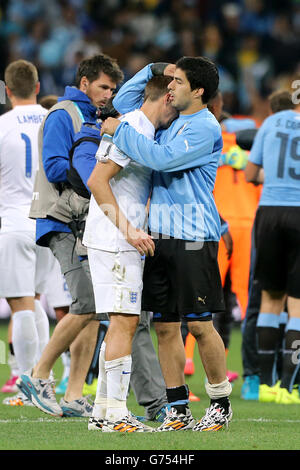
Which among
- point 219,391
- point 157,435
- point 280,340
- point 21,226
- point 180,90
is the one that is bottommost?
point 280,340

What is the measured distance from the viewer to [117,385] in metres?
5.04

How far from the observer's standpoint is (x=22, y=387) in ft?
20.0

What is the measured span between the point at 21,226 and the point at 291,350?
2.14 meters

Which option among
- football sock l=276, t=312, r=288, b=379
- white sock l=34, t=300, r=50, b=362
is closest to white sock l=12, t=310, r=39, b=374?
white sock l=34, t=300, r=50, b=362

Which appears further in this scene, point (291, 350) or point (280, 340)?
point (280, 340)

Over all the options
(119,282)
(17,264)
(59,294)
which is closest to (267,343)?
(59,294)

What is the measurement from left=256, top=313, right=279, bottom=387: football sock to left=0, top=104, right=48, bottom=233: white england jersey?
1.95 metres

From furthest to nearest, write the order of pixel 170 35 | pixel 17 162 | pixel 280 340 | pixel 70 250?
pixel 170 35 < pixel 280 340 < pixel 17 162 < pixel 70 250

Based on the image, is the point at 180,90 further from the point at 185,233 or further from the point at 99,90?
the point at 99,90

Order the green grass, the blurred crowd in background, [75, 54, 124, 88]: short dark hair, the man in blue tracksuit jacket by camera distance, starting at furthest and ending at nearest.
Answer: the blurred crowd in background
[75, 54, 124, 88]: short dark hair
the man in blue tracksuit jacket
the green grass

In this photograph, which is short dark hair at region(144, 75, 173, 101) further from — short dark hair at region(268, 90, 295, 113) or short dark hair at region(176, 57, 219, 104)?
short dark hair at region(268, 90, 295, 113)

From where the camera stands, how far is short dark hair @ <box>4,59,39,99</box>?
284 inches

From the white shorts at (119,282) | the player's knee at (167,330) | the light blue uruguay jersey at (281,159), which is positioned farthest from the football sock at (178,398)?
the light blue uruguay jersey at (281,159)
